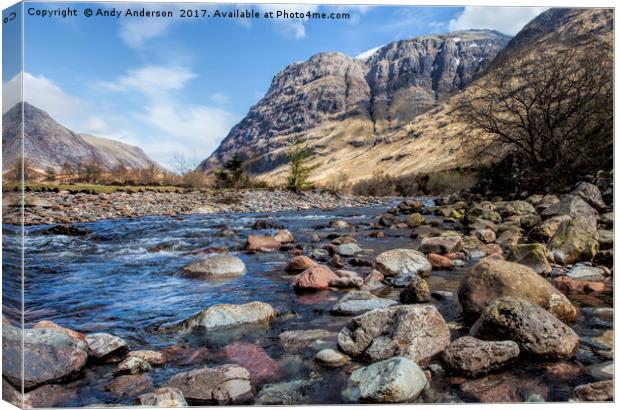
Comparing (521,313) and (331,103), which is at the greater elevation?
(331,103)

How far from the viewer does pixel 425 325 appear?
3668 mm

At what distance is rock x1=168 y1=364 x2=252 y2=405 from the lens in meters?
2.96

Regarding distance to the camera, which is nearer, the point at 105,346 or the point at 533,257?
the point at 105,346

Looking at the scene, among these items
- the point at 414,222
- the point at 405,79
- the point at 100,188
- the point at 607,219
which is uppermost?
the point at 405,79

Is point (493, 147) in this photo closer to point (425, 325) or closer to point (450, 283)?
point (450, 283)

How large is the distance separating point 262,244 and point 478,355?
7134 millimetres

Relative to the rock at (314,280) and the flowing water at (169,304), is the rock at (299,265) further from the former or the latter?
the rock at (314,280)

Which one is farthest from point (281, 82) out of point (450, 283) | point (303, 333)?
point (450, 283)

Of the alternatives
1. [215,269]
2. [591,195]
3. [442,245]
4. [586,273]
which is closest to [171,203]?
[215,269]

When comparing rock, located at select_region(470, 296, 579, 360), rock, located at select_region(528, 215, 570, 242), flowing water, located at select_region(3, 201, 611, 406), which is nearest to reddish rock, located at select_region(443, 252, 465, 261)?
flowing water, located at select_region(3, 201, 611, 406)

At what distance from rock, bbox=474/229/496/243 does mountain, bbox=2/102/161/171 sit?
335 inches

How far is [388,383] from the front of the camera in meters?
2.83

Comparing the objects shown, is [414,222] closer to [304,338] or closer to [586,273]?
[586,273]

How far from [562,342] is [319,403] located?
2.27 metres
